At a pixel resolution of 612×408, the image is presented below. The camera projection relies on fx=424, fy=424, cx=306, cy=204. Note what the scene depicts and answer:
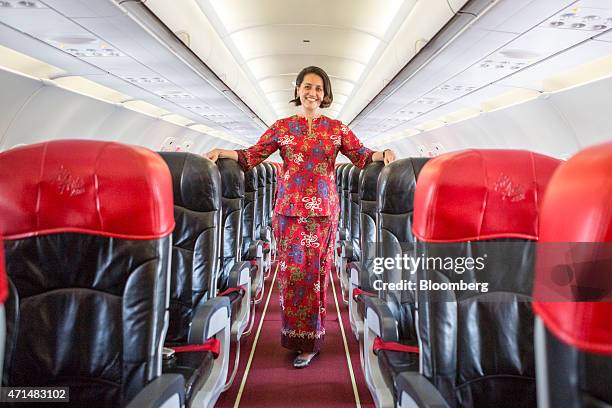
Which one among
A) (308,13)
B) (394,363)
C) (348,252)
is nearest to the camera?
(394,363)

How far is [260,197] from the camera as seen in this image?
5598 mm

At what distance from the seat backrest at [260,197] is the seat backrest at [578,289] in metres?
4.68

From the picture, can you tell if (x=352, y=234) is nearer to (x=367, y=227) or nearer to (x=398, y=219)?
(x=367, y=227)

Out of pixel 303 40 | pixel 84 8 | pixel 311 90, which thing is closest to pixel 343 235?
pixel 311 90

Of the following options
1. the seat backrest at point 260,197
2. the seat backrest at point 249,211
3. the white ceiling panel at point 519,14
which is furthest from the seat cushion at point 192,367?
the white ceiling panel at point 519,14

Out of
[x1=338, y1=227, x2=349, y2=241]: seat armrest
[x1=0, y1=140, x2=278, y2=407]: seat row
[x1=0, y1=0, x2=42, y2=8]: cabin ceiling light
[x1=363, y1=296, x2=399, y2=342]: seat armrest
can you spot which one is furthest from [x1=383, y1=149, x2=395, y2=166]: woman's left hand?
[x1=338, y1=227, x2=349, y2=241]: seat armrest

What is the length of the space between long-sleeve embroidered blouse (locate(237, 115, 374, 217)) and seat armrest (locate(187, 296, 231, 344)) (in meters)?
1.06

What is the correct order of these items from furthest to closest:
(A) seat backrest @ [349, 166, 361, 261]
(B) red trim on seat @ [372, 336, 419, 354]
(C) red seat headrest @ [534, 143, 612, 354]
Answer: (A) seat backrest @ [349, 166, 361, 261] → (B) red trim on seat @ [372, 336, 419, 354] → (C) red seat headrest @ [534, 143, 612, 354]

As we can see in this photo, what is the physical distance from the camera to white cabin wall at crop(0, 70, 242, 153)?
5.42 meters

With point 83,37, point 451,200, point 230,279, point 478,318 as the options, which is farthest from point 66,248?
point 83,37

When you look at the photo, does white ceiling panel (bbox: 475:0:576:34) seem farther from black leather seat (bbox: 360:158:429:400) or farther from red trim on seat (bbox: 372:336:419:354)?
red trim on seat (bbox: 372:336:419:354)

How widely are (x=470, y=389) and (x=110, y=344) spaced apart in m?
1.29

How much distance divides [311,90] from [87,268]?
2.17 m

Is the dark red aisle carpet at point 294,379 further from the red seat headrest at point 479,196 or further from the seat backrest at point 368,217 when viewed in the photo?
the red seat headrest at point 479,196
